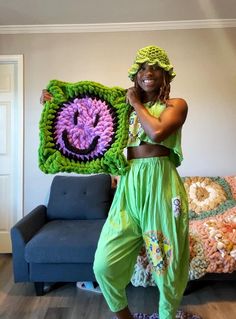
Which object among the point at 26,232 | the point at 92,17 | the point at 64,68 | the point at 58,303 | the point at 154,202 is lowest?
the point at 58,303

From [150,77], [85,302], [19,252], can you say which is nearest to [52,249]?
[19,252]

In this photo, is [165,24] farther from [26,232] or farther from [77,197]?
[26,232]

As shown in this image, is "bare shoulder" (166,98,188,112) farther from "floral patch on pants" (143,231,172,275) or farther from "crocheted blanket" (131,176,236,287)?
"crocheted blanket" (131,176,236,287)

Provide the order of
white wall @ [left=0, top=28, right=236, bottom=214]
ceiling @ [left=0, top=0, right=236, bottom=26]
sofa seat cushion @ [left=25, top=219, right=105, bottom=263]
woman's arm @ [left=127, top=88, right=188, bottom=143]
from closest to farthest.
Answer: woman's arm @ [left=127, top=88, right=188, bottom=143], sofa seat cushion @ [left=25, top=219, right=105, bottom=263], ceiling @ [left=0, top=0, right=236, bottom=26], white wall @ [left=0, top=28, right=236, bottom=214]

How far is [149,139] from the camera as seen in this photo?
1.37m

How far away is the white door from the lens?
297cm

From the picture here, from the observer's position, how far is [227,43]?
2.88m

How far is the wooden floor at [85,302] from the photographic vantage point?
1.83 meters

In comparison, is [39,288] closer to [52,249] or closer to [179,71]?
[52,249]

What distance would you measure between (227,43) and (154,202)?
2.18 metres

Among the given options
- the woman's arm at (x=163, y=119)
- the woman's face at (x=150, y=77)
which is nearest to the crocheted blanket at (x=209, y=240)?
the woman's arm at (x=163, y=119)

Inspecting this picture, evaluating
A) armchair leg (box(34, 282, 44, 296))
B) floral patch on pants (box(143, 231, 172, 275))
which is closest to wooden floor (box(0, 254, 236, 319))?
armchair leg (box(34, 282, 44, 296))

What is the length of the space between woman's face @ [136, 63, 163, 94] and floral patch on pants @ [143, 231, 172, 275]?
64 centimetres

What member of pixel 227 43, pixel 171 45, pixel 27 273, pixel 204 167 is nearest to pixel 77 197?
pixel 27 273
